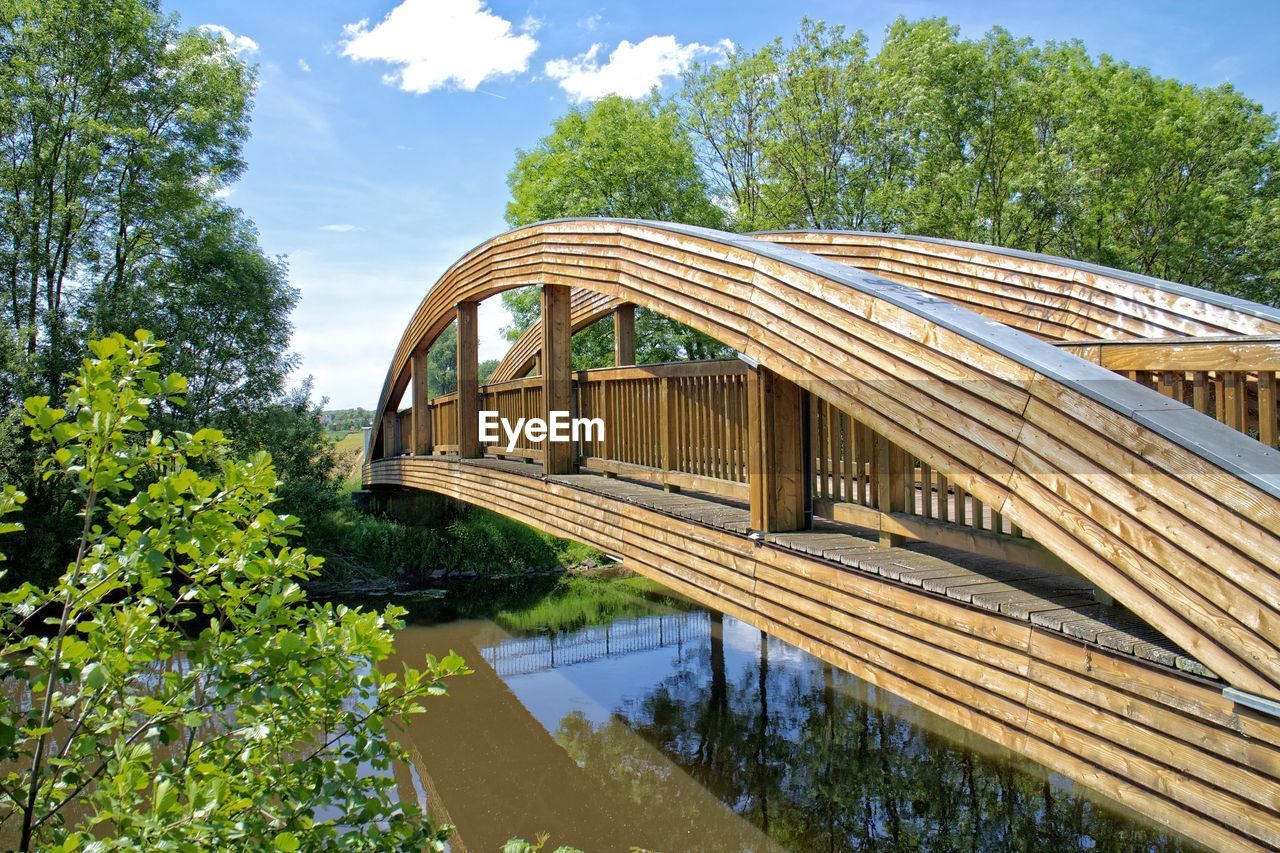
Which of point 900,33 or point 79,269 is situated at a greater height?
point 900,33

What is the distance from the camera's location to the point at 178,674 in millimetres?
2055

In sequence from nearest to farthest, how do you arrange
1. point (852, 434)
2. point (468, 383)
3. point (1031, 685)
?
point (1031, 685) → point (852, 434) → point (468, 383)

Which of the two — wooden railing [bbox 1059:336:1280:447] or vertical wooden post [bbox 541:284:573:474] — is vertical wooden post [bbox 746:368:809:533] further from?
vertical wooden post [bbox 541:284:573:474]

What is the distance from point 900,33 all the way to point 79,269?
61.0ft

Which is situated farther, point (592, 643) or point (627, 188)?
point (627, 188)

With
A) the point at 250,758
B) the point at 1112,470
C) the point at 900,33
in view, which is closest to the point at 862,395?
the point at 1112,470

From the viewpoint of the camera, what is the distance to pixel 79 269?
51.6 ft

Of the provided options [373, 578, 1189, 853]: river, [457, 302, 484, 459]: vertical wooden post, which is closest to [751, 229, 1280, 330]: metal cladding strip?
[373, 578, 1189, 853]: river

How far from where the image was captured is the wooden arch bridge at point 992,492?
2585 mm

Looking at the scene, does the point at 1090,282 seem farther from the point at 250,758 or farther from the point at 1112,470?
the point at 250,758

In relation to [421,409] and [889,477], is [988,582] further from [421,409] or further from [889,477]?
[421,409]

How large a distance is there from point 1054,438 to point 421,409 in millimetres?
12802

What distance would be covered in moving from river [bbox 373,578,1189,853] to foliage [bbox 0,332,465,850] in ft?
14.0

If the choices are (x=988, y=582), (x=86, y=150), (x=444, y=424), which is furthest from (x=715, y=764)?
(x=86, y=150)
